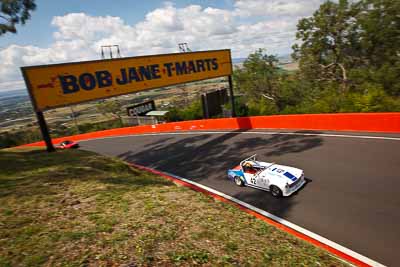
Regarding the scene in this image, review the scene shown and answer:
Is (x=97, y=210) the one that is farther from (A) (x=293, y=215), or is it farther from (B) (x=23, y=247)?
(A) (x=293, y=215)

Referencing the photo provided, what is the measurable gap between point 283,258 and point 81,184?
6456 millimetres

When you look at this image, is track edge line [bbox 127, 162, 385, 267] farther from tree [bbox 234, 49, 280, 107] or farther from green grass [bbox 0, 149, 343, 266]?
tree [bbox 234, 49, 280, 107]

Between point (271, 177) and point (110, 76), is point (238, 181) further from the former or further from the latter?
point (110, 76)

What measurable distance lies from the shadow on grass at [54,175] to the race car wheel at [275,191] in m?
4.12

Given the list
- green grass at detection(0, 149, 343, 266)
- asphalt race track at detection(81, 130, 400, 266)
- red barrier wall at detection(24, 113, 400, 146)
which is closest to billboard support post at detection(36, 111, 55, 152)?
green grass at detection(0, 149, 343, 266)

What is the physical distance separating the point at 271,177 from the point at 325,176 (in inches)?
96.2

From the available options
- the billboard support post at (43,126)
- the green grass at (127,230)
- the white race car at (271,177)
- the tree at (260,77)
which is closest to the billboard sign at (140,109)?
the tree at (260,77)

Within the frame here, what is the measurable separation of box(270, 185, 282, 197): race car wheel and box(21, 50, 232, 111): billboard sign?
10432mm

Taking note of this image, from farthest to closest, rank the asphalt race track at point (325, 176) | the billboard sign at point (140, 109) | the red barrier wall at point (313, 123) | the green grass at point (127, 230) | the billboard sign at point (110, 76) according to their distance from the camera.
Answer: the billboard sign at point (140, 109), the red barrier wall at point (313, 123), the billboard sign at point (110, 76), the asphalt race track at point (325, 176), the green grass at point (127, 230)

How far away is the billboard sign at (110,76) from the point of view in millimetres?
11148

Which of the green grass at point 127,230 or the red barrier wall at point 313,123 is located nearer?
the green grass at point 127,230

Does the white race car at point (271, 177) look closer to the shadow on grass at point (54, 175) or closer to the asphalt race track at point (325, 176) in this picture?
the asphalt race track at point (325, 176)

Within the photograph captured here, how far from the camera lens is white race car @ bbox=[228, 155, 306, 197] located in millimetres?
7824

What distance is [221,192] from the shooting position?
922cm
